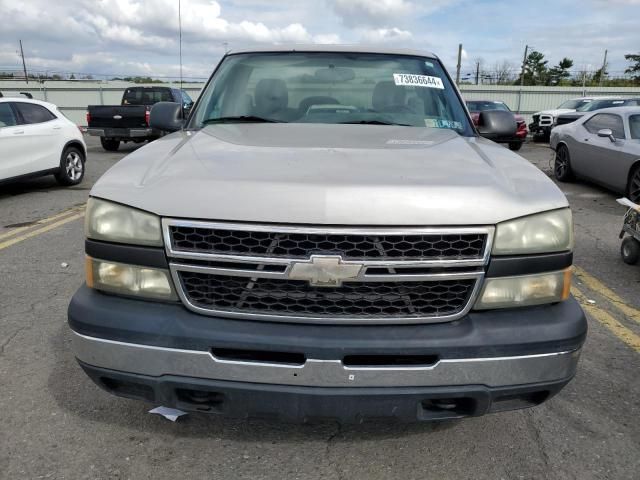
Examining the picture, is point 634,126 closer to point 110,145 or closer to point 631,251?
point 631,251

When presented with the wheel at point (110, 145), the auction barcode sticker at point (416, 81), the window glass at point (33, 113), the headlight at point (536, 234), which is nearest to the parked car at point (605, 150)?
the auction barcode sticker at point (416, 81)

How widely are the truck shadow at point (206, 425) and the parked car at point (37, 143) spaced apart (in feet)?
23.1

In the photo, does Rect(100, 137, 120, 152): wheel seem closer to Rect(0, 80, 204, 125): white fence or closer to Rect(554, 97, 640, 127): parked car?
Result: Rect(0, 80, 204, 125): white fence

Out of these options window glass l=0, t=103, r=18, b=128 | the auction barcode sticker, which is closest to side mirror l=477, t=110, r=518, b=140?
the auction barcode sticker

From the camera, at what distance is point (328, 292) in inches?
80.7

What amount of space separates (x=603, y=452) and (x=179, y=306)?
2.01 meters

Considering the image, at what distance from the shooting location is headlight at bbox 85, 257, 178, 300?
2.11 metres

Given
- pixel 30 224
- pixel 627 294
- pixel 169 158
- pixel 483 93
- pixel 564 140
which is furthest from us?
pixel 483 93

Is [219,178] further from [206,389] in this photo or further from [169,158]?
[206,389]

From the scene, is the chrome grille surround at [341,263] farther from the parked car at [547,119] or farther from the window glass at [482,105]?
the parked car at [547,119]

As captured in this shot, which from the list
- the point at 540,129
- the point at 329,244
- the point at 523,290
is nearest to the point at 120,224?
the point at 329,244

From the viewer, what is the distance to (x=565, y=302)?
2236mm

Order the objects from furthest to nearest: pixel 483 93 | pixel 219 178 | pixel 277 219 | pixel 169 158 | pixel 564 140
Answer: pixel 483 93
pixel 564 140
pixel 169 158
pixel 219 178
pixel 277 219

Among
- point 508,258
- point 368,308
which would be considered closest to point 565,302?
point 508,258
